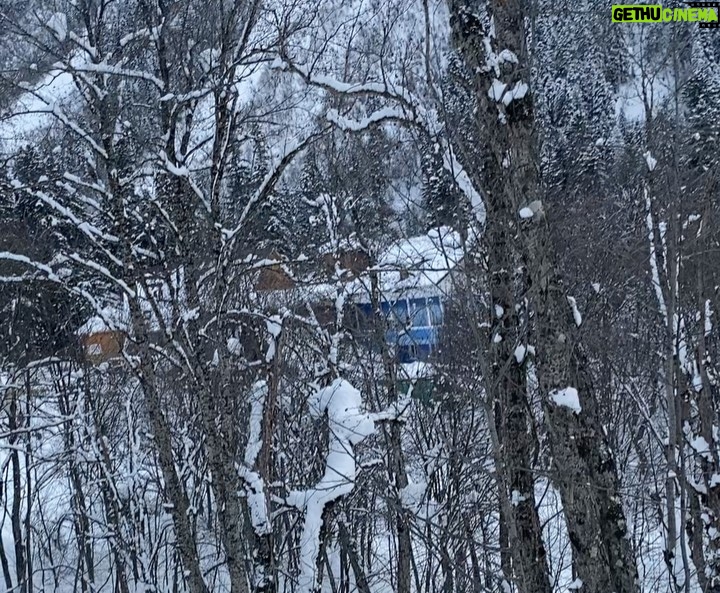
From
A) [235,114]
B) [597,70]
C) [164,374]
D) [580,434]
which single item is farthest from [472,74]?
[164,374]

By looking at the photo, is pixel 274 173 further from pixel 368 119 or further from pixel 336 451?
pixel 336 451

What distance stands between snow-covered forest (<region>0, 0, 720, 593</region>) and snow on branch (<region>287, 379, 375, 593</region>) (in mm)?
48

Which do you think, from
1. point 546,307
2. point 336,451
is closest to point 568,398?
point 546,307

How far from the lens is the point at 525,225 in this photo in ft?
17.0

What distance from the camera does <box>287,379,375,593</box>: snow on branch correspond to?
7906 mm

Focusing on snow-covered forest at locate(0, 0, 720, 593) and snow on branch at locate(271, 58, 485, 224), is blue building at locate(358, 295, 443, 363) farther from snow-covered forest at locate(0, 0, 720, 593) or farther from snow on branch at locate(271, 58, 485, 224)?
snow on branch at locate(271, 58, 485, 224)

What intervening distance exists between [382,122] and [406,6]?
980 mm

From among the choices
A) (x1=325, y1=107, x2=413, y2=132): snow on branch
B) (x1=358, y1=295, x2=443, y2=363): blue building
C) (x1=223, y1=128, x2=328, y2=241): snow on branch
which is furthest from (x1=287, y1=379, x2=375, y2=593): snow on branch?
(x1=325, y1=107, x2=413, y2=132): snow on branch

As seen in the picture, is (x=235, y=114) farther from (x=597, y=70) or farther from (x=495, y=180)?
(x=597, y=70)

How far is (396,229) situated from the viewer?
8812 mm

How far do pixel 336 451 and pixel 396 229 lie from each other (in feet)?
8.84

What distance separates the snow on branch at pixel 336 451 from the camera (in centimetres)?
791

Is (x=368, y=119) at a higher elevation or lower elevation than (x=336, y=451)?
higher

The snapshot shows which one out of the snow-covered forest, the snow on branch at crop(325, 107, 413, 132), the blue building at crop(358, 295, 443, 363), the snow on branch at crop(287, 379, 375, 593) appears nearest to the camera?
the snow-covered forest
